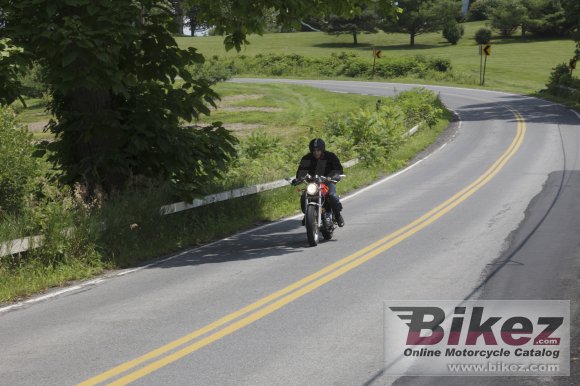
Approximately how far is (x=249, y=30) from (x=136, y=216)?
5034 mm

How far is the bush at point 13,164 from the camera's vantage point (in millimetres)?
15508

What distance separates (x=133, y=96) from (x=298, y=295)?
22.0ft

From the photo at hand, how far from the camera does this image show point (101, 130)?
15.1 meters

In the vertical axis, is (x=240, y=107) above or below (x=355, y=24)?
below

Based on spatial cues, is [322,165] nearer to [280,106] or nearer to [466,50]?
[280,106]

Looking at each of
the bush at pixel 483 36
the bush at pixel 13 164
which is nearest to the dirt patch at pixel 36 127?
the bush at pixel 13 164

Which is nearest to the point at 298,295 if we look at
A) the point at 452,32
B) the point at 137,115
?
the point at 137,115

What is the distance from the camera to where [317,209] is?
14.9m

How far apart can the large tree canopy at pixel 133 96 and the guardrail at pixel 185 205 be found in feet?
1.25

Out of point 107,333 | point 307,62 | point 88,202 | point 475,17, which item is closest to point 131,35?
point 88,202

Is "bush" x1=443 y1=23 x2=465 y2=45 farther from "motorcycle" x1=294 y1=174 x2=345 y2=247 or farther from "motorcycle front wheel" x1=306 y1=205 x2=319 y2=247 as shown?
"motorcycle front wheel" x1=306 y1=205 x2=319 y2=247

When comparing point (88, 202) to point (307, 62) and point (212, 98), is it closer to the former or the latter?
point (212, 98)

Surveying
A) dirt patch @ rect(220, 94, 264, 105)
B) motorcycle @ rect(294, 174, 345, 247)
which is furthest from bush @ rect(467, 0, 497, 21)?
motorcycle @ rect(294, 174, 345, 247)

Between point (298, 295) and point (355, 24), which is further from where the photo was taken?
point (355, 24)
